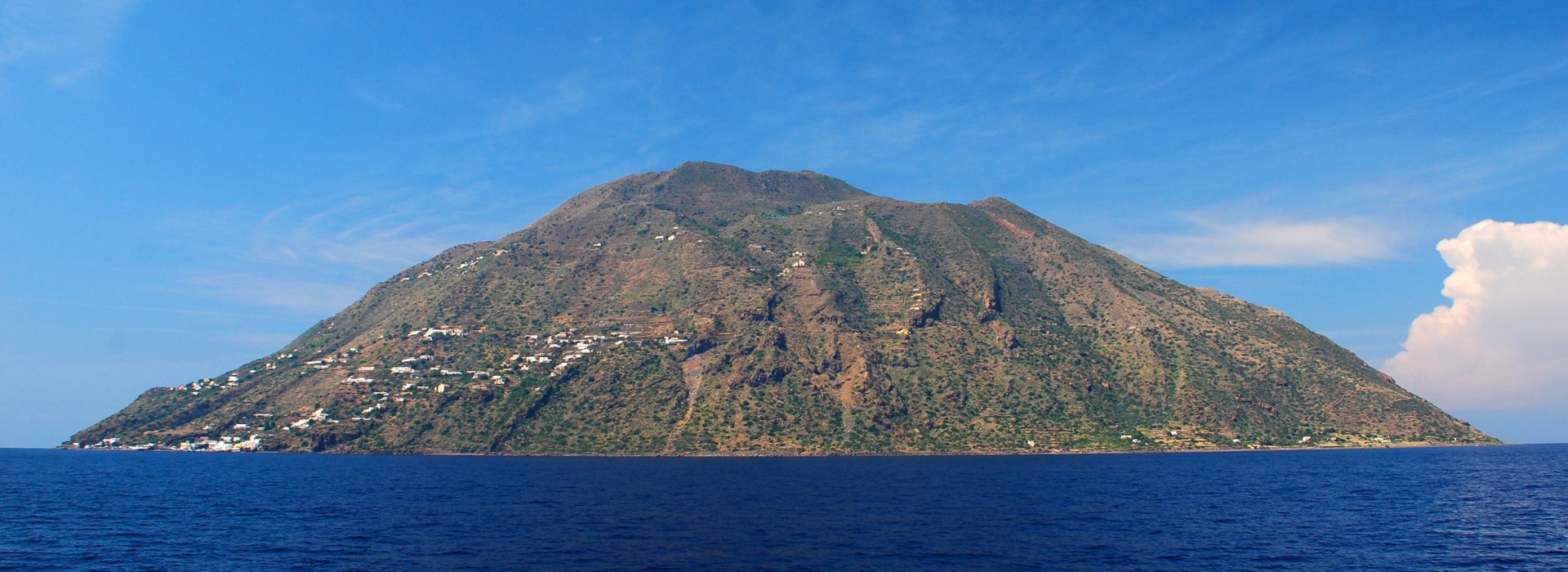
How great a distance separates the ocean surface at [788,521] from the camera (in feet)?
225

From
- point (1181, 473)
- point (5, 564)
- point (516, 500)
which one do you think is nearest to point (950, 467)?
point (1181, 473)

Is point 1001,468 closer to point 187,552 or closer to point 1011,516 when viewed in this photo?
point 1011,516

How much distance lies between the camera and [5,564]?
63.9m

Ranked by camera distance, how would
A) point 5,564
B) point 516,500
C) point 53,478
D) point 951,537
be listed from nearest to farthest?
point 5,564
point 951,537
point 516,500
point 53,478

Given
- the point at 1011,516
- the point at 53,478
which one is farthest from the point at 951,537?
Answer: the point at 53,478

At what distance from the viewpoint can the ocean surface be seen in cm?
6862

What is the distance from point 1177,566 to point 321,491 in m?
117

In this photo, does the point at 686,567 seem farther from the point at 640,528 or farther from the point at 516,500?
the point at 516,500

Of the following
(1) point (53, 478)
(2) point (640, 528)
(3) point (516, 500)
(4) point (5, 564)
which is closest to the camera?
(4) point (5, 564)

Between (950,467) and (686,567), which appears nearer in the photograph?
(686,567)

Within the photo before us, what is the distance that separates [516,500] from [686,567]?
177ft

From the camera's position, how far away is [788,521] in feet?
299

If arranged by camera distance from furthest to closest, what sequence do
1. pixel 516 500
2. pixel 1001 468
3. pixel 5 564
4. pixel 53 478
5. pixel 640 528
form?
pixel 1001 468 < pixel 53 478 < pixel 516 500 < pixel 640 528 < pixel 5 564

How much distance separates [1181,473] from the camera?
156000 millimetres
